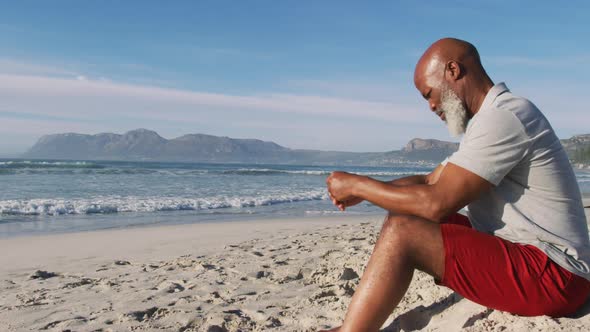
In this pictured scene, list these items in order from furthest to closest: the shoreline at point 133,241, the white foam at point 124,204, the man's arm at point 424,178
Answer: the white foam at point 124,204 → the shoreline at point 133,241 → the man's arm at point 424,178

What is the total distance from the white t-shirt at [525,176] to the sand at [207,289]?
39cm

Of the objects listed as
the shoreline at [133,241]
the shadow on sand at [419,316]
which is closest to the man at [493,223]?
the shadow on sand at [419,316]

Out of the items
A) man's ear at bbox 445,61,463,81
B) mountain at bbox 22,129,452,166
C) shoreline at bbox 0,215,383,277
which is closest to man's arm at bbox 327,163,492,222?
man's ear at bbox 445,61,463,81

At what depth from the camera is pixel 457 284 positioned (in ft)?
6.84

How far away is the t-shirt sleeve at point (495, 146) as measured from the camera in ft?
6.29

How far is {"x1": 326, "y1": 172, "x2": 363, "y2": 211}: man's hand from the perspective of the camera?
7.52 feet

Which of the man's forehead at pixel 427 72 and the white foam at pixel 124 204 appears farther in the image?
the white foam at pixel 124 204

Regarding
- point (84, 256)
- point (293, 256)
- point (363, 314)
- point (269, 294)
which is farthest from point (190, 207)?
point (363, 314)

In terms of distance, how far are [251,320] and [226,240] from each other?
167 inches

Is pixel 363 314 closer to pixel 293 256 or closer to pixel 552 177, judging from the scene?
pixel 552 177

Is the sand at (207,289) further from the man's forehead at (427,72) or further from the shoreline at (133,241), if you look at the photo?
the man's forehead at (427,72)

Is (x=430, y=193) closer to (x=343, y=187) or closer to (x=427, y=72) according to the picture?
(x=343, y=187)

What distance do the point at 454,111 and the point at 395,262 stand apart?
2.38 ft

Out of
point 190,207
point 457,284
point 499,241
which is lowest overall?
point 190,207
